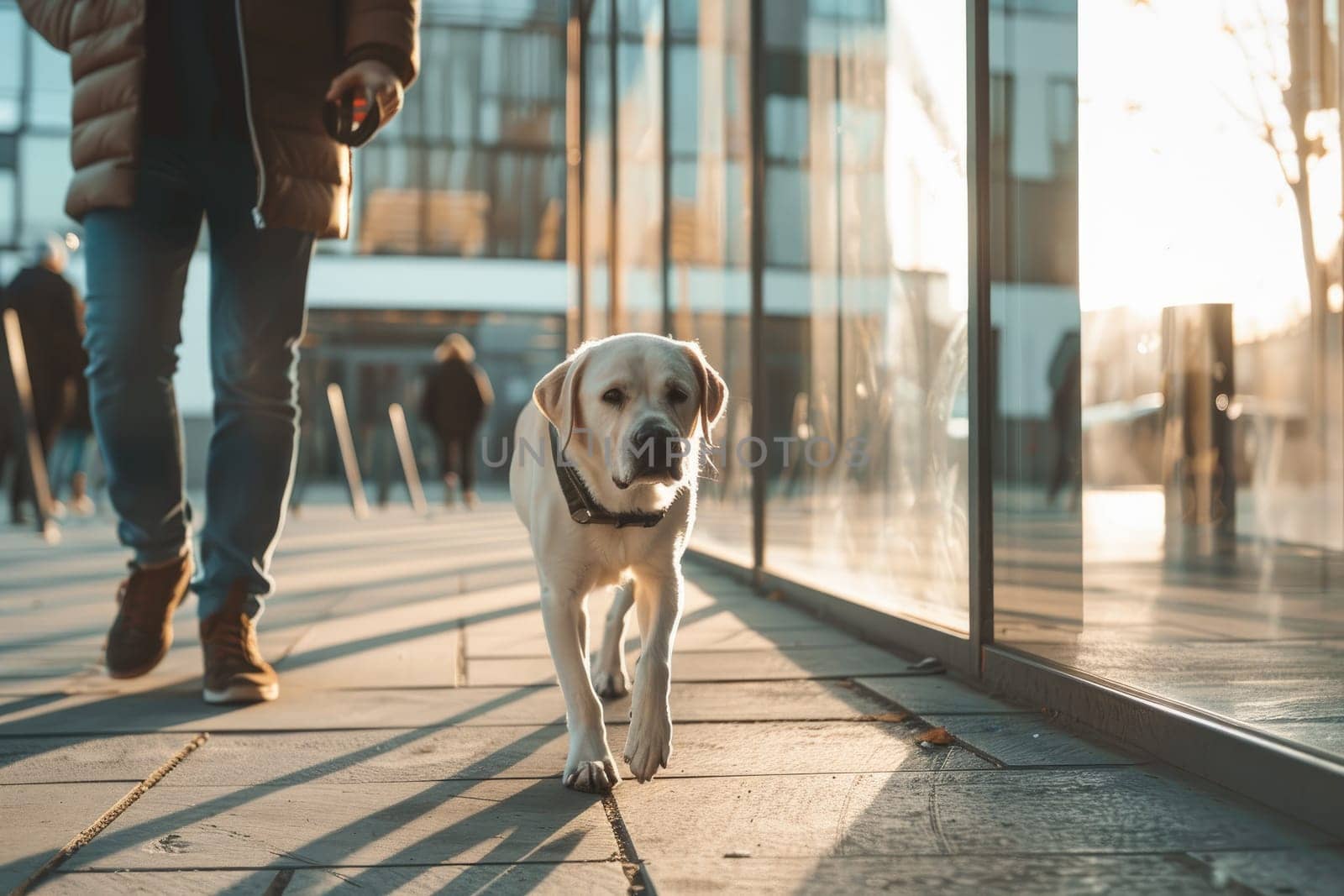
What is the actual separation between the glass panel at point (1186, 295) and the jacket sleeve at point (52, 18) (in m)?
2.57

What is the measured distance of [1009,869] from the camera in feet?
6.82

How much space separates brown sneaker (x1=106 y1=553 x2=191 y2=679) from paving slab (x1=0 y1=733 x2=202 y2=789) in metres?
0.67

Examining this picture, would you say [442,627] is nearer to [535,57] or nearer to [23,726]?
[23,726]

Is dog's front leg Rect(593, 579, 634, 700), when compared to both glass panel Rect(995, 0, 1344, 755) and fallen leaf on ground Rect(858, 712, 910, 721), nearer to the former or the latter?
fallen leaf on ground Rect(858, 712, 910, 721)

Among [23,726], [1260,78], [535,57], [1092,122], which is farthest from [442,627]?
[535,57]

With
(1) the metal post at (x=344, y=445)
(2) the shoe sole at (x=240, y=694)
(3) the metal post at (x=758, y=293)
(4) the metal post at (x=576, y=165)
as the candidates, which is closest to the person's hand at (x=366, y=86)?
(2) the shoe sole at (x=240, y=694)

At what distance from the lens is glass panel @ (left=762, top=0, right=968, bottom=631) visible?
4164 mm

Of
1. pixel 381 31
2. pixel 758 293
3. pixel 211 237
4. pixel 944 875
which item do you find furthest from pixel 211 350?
pixel 758 293

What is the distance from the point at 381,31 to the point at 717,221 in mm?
3747

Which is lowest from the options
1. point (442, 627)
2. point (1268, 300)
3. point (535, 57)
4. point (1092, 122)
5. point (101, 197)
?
point (442, 627)

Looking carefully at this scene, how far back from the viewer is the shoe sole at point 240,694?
3551 millimetres

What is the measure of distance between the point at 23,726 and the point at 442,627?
2007 mm

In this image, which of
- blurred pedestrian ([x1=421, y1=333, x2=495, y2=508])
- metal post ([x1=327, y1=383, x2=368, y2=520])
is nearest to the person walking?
metal post ([x1=327, y1=383, x2=368, y2=520])

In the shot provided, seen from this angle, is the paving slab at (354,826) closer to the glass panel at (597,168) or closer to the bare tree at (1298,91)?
the bare tree at (1298,91)
